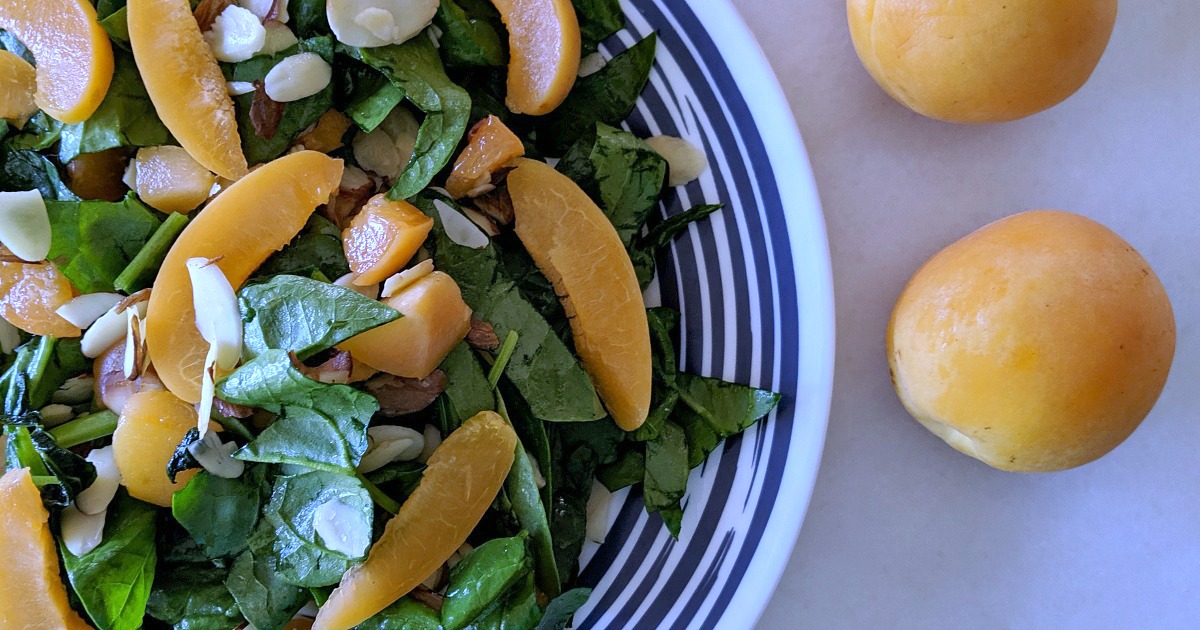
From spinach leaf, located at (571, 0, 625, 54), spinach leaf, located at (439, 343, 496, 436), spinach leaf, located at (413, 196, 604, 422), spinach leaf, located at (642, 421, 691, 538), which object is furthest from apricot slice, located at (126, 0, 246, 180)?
spinach leaf, located at (642, 421, 691, 538)

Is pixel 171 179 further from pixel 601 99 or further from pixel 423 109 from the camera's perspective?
pixel 601 99

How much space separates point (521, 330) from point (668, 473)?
29 cm

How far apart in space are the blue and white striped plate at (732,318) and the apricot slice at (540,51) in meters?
0.10

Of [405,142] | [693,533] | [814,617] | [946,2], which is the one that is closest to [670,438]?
[693,533]

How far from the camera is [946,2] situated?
37.7 inches

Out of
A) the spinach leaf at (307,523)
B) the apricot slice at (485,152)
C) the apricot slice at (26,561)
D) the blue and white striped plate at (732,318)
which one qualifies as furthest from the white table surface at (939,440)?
the apricot slice at (26,561)

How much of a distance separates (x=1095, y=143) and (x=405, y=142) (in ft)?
3.45

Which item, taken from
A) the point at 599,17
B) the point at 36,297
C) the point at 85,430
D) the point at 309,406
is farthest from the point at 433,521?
the point at 599,17

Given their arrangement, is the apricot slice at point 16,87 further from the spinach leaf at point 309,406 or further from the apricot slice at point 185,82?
the spinach leaf at point 309,406

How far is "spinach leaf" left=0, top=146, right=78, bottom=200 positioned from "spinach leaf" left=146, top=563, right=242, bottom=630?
49 cm

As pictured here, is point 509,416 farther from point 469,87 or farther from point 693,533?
point 469,87

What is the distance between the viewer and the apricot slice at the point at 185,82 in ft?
2.85

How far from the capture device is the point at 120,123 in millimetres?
903

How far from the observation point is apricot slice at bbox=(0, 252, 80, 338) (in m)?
0.91
